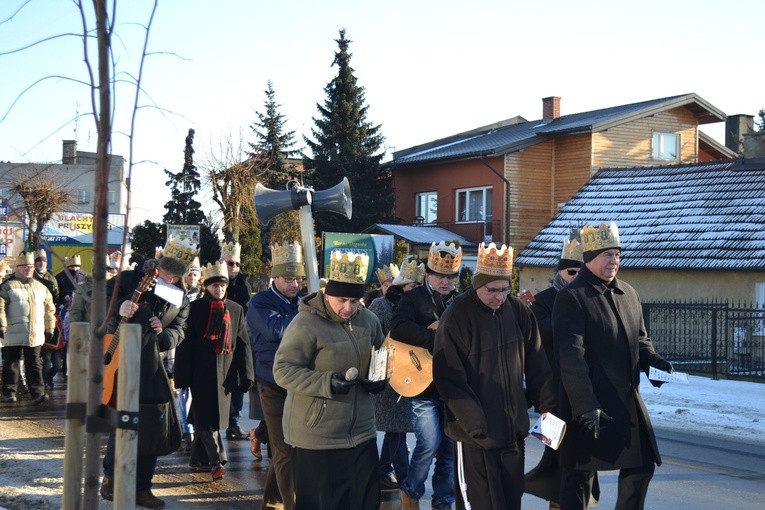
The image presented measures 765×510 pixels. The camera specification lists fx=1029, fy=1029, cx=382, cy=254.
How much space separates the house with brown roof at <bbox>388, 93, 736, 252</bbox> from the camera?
132 ft

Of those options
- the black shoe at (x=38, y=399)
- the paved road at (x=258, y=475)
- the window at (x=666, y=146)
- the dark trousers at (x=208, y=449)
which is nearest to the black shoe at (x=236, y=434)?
the paved road at (x=258, y=475)

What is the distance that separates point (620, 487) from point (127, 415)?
345cm

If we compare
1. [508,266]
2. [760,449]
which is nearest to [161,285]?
[508,266]

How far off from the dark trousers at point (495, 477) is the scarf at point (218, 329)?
356 cm

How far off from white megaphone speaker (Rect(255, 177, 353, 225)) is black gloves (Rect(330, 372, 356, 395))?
321cm

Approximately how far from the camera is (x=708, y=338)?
20.1 m

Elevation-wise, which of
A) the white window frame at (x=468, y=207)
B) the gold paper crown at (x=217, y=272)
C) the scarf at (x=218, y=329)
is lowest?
the scarf at (x=218, y=329)

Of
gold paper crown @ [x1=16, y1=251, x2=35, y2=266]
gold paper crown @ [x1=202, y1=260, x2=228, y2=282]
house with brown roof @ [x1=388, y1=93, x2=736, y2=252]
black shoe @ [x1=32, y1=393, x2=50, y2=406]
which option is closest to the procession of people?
gold paper crown @ [x1=202, y1=260, x2=228, y2=282]

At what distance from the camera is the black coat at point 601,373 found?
6.37 meters

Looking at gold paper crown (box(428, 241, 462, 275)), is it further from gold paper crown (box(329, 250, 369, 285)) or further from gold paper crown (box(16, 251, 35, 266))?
gold paper crown (box(16, 251, 35, 266))

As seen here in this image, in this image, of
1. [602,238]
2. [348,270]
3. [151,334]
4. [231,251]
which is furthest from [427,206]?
[348,270]

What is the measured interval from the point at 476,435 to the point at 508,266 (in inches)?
43.6

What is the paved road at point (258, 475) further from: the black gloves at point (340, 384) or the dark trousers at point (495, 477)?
the black gloves at point (340, 384)

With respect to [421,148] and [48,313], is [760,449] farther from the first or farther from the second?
[421,148]
